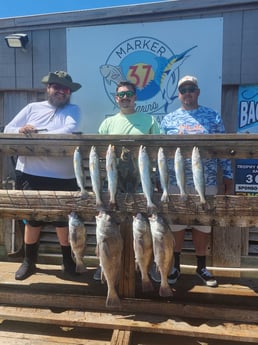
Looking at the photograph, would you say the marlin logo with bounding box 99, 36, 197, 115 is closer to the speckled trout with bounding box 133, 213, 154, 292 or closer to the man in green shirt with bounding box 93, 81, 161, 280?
the man in green shirt with bounding box 93, 81, 161, 280

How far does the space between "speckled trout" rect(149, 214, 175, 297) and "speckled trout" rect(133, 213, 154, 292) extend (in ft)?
0.14

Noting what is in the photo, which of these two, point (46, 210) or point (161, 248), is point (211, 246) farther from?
point (46, 210)

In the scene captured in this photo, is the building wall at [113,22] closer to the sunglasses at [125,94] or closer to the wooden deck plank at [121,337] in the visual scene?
the sunglasses at [125,94]

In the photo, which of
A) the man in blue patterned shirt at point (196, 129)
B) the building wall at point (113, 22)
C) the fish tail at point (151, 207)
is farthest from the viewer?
the building wall at point (113, 22)

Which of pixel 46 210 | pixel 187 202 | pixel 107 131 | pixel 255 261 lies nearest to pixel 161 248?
pixel 187 202

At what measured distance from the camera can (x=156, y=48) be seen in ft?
12.2

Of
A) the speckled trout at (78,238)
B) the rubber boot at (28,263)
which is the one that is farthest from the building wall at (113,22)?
the speckled trout at (78,238)

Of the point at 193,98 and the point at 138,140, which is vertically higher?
the point at 193,98

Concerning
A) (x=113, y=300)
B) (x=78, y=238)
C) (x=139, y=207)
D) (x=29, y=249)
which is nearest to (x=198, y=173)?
(x=139, y=207)

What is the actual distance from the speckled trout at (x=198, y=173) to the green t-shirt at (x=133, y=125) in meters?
0.61

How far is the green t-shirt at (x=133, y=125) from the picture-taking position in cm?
303

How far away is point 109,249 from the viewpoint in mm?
2498

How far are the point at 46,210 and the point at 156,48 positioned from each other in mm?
2041

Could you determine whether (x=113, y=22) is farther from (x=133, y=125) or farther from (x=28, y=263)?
(x=28, y=263)
